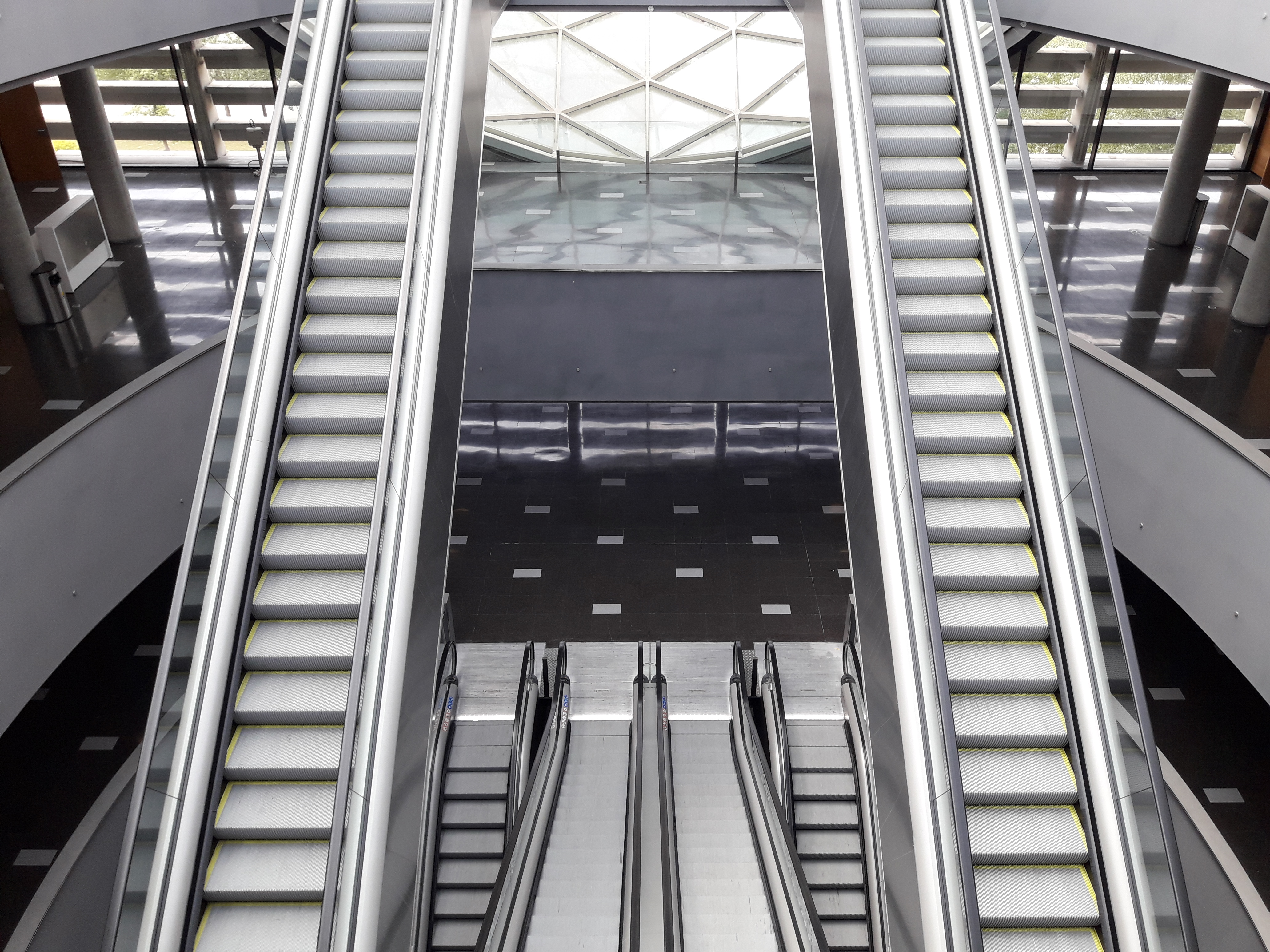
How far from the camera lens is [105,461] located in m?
9.69

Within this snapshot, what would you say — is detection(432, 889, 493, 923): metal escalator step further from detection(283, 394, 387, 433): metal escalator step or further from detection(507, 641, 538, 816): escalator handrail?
detection(283, 394, 387, 433): metal escalator step

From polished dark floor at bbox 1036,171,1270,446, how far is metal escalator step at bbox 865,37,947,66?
454cm

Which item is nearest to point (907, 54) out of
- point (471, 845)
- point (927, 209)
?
point (927, 209)

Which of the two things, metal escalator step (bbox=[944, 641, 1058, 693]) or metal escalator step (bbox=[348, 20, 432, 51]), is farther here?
metal escalator step (bbox=[348, 20, 432, 51])

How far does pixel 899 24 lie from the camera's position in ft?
31.7

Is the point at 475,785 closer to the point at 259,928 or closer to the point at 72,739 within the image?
the point at 72,739

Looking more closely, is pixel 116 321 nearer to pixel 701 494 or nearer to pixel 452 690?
pixel 452 690

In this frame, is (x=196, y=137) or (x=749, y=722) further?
(x=196, y=137)

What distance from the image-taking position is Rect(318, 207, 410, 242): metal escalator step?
27.5ft

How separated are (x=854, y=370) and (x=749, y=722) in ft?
15.1

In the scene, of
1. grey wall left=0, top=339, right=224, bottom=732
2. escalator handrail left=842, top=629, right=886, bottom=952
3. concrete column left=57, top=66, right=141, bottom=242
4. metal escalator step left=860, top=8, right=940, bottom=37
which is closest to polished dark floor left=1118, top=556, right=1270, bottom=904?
escalator handrail left=842, top=629, right=886, bottom=952

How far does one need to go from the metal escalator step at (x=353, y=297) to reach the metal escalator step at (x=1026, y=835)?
5936 mm

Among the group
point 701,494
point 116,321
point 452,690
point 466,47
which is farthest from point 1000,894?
point 116,321

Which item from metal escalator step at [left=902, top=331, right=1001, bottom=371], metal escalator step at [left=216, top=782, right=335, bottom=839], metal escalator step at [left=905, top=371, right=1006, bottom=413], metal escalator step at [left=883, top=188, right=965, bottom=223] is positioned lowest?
metal escalator step at [left=216, top=782, right=335, bottom=839]
